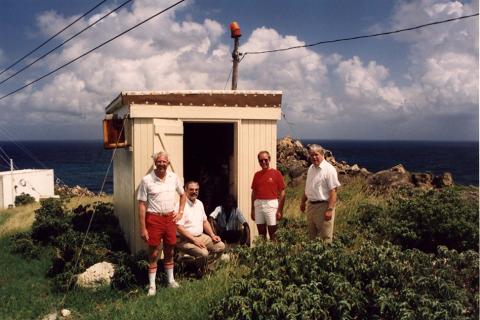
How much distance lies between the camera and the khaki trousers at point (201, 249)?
256 inches

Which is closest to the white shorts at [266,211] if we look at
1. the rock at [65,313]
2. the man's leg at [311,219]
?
the man's leg at [311,219]

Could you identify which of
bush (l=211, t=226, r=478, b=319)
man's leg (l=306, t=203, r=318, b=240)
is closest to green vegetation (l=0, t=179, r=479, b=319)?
bush (l=211, t=226, r=478, b=319)

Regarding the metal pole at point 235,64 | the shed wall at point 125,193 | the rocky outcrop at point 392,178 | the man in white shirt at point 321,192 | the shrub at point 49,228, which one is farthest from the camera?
the rocky outcrop at point 392,178

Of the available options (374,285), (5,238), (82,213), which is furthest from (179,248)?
(5,238)

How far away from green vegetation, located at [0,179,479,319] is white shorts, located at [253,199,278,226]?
0.45 meters

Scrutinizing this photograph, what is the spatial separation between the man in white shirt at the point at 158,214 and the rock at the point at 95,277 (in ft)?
3.47

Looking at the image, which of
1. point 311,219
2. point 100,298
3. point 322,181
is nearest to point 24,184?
point 100,298

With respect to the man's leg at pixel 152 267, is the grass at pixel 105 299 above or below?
below

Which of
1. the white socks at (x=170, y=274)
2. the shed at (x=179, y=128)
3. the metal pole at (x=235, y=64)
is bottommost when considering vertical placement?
the white socks at (x=170, y=274)

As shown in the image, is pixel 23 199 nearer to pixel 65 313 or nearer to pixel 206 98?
pixel 206 98

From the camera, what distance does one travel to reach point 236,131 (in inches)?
318

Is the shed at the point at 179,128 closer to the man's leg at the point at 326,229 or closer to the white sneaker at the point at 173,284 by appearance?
the white sneaker at the point at 173,284

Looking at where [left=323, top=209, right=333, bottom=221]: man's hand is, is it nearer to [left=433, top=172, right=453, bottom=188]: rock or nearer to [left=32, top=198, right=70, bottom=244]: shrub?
[left=32, top=198, right=70, bottom=244]: shrub

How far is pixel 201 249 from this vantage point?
6.50 m
